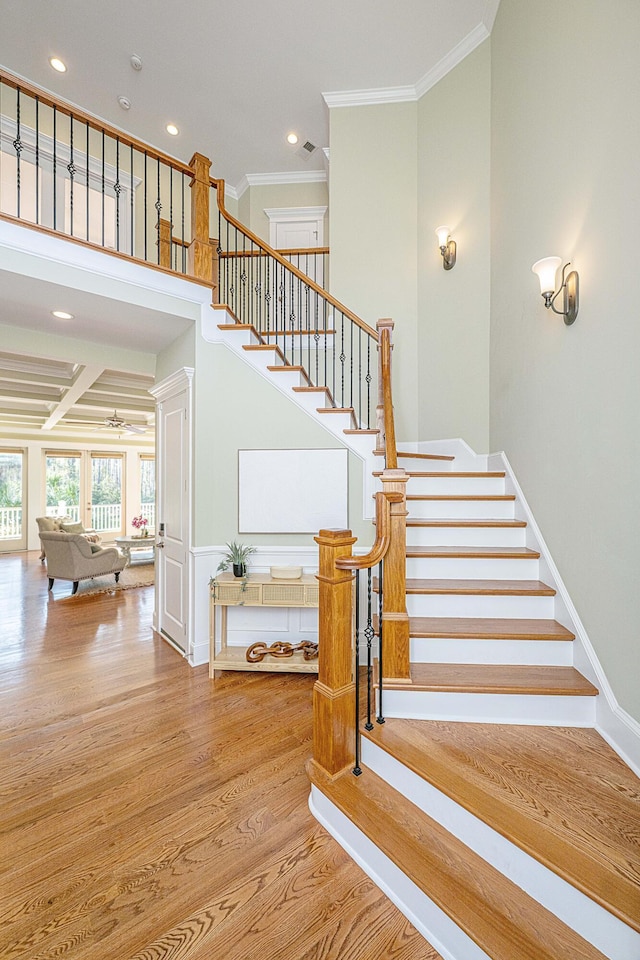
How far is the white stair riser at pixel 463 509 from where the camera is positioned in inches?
118

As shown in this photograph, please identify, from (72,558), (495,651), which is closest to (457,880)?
(495,651)

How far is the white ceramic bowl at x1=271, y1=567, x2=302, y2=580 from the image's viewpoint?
3330 mm

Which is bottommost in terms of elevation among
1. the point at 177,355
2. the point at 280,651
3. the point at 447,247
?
the point at 280,651

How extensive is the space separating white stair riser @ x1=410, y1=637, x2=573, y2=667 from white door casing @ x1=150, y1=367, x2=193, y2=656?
218 centimetres

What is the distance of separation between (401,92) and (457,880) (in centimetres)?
620

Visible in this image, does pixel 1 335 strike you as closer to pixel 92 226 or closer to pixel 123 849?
pixel 92 226

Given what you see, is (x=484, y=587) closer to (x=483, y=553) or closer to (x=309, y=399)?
(x=483, y=553)

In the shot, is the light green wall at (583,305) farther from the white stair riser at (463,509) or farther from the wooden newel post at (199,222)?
the wooden newel post at (199,222)

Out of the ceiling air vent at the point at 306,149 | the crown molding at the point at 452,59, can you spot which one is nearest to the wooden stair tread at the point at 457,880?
the crown molding at the point at 452,59

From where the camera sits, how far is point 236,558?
3.44m

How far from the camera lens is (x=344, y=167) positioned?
464cm

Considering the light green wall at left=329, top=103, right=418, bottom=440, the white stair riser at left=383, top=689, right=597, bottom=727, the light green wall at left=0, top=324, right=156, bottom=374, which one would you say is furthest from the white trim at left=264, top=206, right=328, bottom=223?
the white stair riser at left=383, top=689, right=597, bottom=727

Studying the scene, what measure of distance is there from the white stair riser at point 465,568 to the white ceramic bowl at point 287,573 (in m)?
1.07

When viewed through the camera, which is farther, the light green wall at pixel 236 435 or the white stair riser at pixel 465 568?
the light green wall at pixel 236 435
